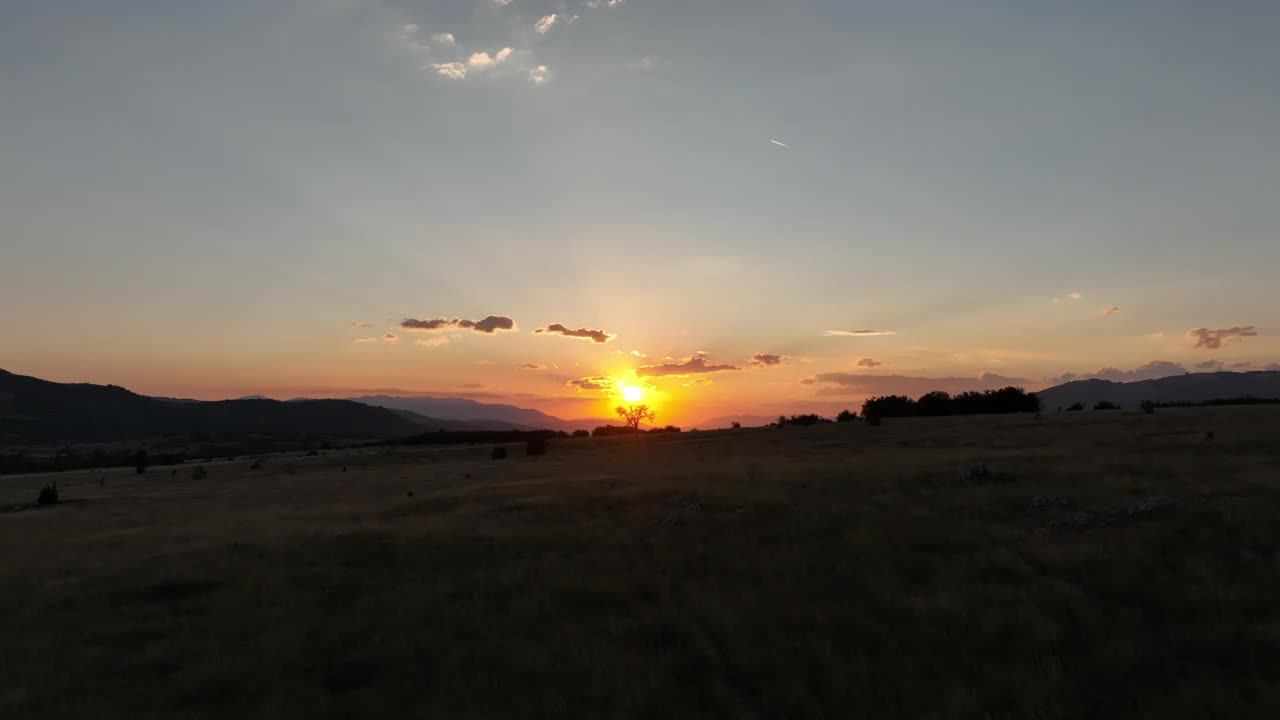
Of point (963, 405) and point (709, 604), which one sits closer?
point (709, 604)

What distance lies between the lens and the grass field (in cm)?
769

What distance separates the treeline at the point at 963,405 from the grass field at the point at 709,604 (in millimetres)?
43403

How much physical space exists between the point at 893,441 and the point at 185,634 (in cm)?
3623

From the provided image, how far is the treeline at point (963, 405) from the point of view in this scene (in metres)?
64.6

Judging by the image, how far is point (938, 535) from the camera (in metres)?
14.0

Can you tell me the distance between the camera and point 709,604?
1082 centimetres

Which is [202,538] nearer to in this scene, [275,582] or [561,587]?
[275,582]

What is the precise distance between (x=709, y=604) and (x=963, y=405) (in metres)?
63.1

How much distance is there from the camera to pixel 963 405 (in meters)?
65.8

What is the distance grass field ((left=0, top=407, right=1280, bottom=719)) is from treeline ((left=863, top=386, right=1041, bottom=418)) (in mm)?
43403

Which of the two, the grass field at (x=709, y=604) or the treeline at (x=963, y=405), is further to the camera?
the treeline at (x=963, y=405)

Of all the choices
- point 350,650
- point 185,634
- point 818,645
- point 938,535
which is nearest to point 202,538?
point 185,634

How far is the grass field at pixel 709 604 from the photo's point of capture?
769 cm

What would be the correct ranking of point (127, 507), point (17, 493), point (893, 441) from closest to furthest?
point (127, 507) < point (893, 441) < point (17, 493)
